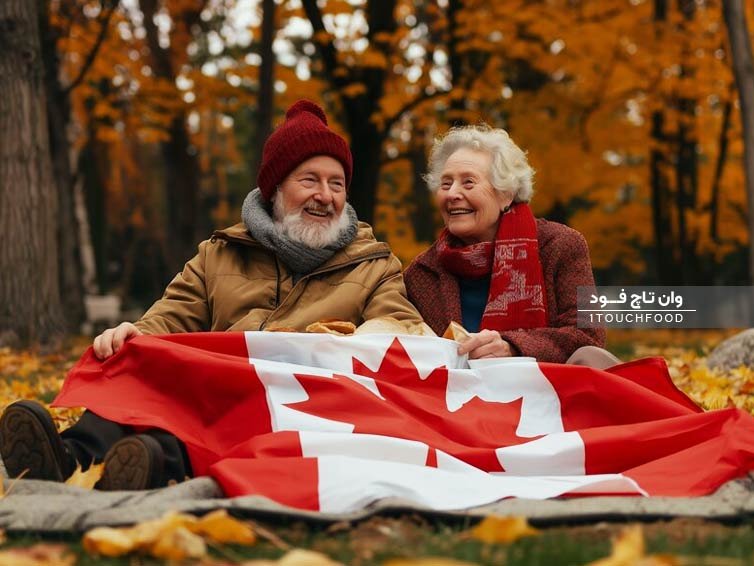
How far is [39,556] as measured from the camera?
2.43 metres

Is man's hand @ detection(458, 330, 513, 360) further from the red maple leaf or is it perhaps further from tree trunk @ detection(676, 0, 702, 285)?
tree trunk @ detection(676, 0, 702, 285)

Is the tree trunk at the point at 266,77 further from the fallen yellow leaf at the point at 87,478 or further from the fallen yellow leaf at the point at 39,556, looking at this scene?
the fallen yellow leaf at the point at 39,556

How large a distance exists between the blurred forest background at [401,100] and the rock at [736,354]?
3762 mm

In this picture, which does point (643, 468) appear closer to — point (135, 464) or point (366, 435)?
point (366, 435)

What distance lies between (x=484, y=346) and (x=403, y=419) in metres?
0.71

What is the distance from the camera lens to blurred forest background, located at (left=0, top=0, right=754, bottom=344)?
8938mm

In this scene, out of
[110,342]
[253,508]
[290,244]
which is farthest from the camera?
[290,244]

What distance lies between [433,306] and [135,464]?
6.19 feet

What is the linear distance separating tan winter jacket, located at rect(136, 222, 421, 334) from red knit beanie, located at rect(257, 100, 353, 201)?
0.92 feet

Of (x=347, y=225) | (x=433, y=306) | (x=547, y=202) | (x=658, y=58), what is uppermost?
(x=658, y=58)

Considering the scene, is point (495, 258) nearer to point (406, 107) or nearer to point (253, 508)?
point (253, 508)

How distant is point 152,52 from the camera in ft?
46.2

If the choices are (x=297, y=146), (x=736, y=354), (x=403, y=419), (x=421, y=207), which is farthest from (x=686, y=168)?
(x=403, y=419)

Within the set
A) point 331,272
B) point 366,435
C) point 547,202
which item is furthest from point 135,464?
point 547,202
